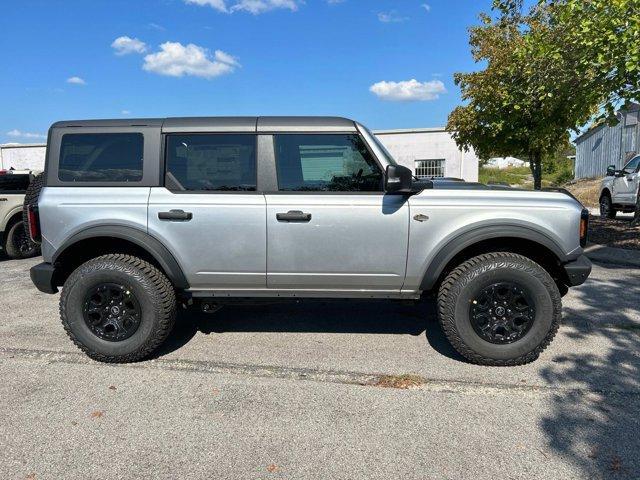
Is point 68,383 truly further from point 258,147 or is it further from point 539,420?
point 539,420

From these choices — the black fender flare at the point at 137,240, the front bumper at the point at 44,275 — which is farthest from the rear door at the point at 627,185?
the front bumper at the point at 44,275

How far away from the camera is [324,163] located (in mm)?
3850

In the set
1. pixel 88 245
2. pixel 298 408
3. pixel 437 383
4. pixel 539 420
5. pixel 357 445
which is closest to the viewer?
pixel 357 445

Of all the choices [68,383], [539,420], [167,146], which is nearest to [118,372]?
[68,383]

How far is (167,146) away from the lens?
3.87m

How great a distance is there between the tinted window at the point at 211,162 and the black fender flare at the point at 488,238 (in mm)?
1614

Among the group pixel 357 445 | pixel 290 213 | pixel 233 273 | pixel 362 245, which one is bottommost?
pixel 357 445

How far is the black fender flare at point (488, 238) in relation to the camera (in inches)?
143

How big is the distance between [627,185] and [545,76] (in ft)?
17.5

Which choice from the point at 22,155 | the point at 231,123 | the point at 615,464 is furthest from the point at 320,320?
the point at 22,155

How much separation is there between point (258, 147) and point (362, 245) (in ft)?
3.73

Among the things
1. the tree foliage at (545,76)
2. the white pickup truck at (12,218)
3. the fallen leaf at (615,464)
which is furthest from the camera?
the white pickup truck at (12,218)

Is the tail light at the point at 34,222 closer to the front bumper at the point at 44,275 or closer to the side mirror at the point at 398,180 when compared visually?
the front bumper at the point at 44,275

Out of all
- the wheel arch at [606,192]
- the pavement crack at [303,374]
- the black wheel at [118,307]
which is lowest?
the pavement crack at [303,374]
